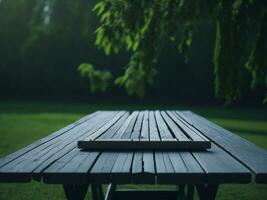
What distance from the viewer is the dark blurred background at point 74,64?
29734mm

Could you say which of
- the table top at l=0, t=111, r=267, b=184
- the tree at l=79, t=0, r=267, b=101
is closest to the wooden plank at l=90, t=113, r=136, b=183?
the table top at l=0, t=111, r=267, b=184

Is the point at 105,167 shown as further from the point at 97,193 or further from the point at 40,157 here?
the point at 97,193

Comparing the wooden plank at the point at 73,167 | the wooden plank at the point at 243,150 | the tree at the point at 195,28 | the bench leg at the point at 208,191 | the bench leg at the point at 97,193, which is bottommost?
the bench leg at the point at 97,193

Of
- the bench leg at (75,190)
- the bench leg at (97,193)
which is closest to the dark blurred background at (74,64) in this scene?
the bench leg at (97,193)

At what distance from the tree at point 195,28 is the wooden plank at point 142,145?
218 cm

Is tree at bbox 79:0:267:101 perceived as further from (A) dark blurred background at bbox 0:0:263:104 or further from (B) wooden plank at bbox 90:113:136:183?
(A) dark blurred background at bbox 0:0:263:104

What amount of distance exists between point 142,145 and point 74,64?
2910 cm

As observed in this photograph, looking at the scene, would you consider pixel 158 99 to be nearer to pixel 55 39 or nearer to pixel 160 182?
pixel 55 39

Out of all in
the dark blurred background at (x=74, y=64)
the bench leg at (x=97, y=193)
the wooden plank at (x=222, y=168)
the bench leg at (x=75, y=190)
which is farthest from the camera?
the dark blurred background at (x=74, y=64)

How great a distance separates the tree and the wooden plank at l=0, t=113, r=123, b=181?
2064 millimetres

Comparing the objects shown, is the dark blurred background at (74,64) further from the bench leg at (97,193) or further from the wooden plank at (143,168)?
the wooden plank at (143,168)

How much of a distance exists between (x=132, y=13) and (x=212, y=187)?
2951 millimetres

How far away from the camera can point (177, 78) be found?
30016 millimetres

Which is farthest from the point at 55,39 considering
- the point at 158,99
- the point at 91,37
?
the point at 158,99
